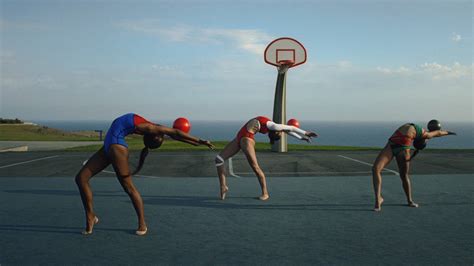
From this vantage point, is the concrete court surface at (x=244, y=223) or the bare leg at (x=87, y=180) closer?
the concrete court surface at (x=244, y=223)

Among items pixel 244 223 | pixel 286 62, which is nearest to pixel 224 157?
pixel 244 223

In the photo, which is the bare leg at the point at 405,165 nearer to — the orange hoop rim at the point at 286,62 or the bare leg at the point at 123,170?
the bare leg at the point at 123,170

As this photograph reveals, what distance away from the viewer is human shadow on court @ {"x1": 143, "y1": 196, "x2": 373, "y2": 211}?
7762 mm

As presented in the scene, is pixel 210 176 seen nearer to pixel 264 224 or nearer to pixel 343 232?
pixel 264 224

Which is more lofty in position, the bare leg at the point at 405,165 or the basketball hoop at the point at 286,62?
the basketball hoop at the point at 286,62

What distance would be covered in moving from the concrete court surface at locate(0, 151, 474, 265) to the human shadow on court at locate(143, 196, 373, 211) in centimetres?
2

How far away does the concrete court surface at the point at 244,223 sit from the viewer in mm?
4973

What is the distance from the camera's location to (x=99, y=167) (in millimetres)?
6121

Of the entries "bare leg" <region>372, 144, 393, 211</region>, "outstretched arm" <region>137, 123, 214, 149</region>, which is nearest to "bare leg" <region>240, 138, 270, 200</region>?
"bare leg" <region>372, 144, 393, 211</region>

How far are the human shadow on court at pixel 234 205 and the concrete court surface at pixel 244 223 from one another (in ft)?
0.07

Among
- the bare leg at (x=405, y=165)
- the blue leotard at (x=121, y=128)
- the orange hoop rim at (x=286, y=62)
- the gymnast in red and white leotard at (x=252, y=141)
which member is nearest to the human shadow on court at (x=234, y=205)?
the gymnast in red and white leotard at (x=252, y=141)

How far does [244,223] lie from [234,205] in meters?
1.48

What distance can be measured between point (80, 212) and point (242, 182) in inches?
191

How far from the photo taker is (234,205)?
318 inches
